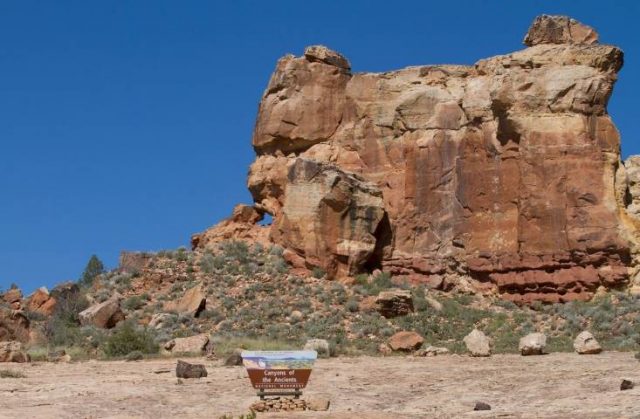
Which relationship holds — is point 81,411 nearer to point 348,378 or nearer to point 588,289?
point 348,378

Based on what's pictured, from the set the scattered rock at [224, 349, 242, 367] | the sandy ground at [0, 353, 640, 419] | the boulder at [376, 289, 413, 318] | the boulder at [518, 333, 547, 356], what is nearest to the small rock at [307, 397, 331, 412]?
the sandy ground at [0, 353, 640, 419]

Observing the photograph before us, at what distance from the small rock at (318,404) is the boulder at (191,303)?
1921cm

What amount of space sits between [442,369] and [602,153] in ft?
56.4

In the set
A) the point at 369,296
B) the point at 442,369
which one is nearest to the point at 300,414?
the point at 442,369

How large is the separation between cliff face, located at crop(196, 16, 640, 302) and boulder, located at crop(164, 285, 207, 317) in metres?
4.88

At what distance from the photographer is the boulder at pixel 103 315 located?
39.2m

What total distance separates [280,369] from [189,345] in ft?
41.0

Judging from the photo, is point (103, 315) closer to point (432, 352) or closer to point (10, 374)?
point (432, 352)

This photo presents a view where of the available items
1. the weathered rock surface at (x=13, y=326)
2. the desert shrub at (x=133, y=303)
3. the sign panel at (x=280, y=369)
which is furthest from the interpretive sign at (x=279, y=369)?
the desert shrub at (x=133, y=303)

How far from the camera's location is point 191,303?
40.5 meters

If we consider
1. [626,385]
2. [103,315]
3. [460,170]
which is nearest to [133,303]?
[103,315]

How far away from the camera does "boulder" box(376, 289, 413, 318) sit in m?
40.1

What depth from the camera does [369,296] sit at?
42094 millimetres

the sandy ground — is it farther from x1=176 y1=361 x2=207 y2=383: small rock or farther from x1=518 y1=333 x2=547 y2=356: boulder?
x1=518 y1=333 x2=547 y2=356: boulder
